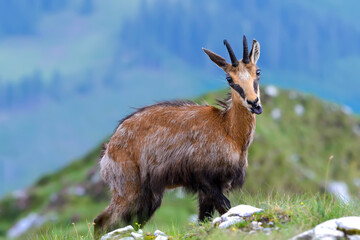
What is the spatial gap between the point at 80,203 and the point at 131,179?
14154mm

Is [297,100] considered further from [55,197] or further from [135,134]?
[135,134]

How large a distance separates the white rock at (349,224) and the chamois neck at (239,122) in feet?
9.11

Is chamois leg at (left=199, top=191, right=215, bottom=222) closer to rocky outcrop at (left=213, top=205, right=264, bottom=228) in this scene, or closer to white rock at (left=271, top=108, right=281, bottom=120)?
rocky outcrop at (left=213, top=205, right=264, bottom=228)

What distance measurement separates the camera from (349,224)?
5934mm

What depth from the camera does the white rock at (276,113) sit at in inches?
1090

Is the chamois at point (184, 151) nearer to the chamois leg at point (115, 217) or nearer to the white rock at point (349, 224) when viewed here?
the chamois leg at point (115, 217)

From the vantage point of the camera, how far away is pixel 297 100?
96.6 feet

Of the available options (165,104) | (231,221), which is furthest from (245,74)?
(231,221)

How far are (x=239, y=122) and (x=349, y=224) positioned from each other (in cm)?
300

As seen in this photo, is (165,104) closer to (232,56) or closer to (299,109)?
(232,56)

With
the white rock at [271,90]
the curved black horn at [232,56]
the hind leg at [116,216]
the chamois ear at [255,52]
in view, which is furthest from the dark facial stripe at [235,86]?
the white rock at [271,90]

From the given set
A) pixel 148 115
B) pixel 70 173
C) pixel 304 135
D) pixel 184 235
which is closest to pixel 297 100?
pixel 304 135

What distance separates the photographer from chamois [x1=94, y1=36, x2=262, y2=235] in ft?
27.7

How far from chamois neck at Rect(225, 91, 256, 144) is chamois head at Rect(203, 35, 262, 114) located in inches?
9.7
